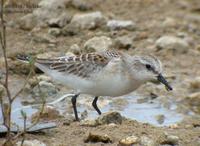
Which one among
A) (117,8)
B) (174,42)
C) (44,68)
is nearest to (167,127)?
(44,68)

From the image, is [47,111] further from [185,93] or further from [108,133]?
[185,93]

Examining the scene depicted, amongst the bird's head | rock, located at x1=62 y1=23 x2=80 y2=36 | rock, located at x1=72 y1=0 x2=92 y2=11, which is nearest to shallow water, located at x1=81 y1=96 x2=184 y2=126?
the bird's head

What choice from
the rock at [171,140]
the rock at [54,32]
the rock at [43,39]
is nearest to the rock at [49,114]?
the rock at [171,140]

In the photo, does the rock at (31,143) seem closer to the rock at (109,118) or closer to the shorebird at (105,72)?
the rock at (109,118)

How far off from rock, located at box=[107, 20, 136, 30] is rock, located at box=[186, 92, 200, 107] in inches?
118

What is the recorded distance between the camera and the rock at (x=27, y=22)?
12.8 m

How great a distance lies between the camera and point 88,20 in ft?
42.8

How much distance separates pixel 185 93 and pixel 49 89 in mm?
2087

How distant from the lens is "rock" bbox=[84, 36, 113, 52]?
11570 millimetres

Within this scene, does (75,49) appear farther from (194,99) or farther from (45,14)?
(194,99)

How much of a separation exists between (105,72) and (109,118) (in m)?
0.70

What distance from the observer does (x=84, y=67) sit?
899 cm

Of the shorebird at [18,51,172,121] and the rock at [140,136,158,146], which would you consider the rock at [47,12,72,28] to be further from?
the rock at [140,136,158,146]

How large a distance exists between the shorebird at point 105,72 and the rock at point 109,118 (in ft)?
1.64
